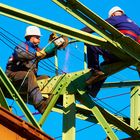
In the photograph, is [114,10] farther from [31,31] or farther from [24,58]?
[24,58]

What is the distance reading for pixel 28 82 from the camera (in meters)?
19.3

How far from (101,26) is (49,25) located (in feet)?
4.04

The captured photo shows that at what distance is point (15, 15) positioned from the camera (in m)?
16.5

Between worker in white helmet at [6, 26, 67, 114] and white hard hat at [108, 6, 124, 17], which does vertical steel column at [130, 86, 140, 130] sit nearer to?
white hard hat at [108, 6, 124, 17]

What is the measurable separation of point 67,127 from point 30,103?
1679mm

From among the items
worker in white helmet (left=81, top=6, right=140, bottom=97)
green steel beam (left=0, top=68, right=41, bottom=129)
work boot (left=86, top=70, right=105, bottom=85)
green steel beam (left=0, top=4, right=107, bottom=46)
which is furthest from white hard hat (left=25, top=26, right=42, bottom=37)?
green steel beam (left=0, top=4, right=107, bottom=46)

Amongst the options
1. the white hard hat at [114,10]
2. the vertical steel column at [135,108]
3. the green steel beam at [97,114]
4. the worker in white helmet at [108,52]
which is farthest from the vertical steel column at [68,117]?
the white hard hat at [114,10]

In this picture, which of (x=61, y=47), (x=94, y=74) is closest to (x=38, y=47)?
(x=61, y=47)

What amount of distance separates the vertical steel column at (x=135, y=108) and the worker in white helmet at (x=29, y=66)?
2.34 meters

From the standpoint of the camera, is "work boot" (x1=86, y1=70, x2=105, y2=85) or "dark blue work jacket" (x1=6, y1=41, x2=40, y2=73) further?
"dark blue work jacket" (x1=6, y1=41, x2=40, y2=73)

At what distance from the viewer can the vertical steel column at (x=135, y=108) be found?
20097mm

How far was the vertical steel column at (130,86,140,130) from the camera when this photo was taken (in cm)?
2010

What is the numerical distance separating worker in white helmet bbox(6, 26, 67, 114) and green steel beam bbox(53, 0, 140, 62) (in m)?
2.20

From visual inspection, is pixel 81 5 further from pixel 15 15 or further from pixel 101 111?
pixel 101 111
